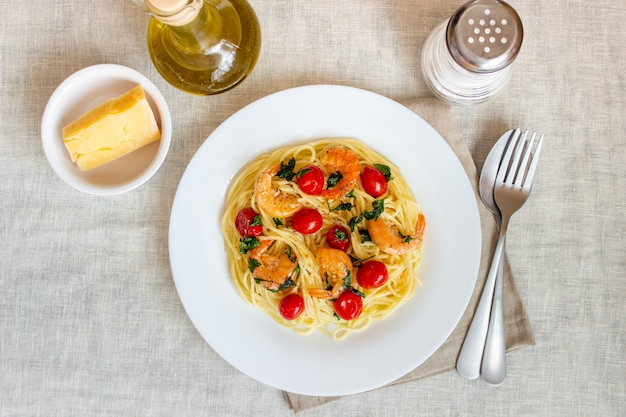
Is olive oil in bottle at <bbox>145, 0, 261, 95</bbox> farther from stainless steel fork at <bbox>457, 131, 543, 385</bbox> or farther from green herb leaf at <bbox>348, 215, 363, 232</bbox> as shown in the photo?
stainless steel fork at <bbox>457, 131, 543, 385</bbox>

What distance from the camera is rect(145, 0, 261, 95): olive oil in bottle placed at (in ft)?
5.72

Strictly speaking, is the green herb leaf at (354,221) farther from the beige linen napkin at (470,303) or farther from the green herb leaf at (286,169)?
the beige linen napkin at (470,303)

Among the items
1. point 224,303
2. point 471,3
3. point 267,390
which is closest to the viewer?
point 471,3

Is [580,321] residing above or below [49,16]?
below

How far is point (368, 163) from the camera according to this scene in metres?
1.94

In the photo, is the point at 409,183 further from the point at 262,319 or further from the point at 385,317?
the point at 262,319

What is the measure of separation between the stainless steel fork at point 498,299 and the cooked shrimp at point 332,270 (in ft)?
1.73

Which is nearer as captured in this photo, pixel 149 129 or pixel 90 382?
pixel 149 129

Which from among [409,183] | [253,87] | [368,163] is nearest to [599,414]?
[409,183]

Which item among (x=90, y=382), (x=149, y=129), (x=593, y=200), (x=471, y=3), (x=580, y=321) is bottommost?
(x=90, y=382)

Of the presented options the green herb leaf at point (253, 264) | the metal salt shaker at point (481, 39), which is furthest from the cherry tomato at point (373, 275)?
the metal salt shaker at point (481, 39)

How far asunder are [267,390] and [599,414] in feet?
4.15

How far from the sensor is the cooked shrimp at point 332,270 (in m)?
1.87

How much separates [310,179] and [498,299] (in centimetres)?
82
